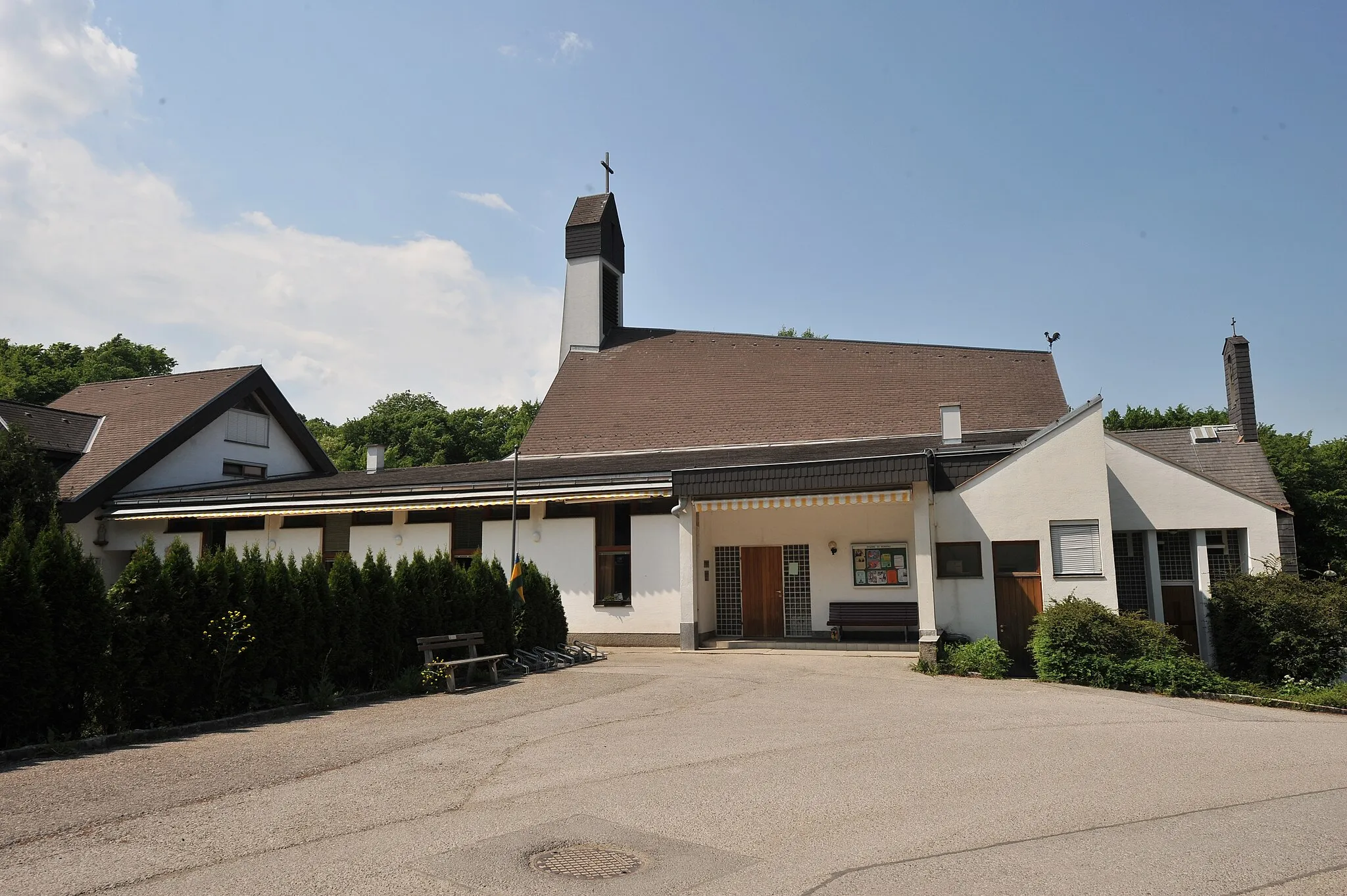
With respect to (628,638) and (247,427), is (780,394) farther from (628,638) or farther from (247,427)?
(247,427)

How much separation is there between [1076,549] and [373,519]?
48.1 ft

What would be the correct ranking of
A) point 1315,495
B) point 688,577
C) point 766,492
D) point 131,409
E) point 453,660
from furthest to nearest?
1. point 1315,495
2. point 131,409
3. point 688,577
4. point 766,492
5. point 453,660

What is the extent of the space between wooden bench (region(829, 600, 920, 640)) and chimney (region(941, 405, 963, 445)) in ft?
12.0

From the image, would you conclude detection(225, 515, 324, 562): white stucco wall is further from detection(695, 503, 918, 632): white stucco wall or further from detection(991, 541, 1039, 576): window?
detection(991, 541, 1039, 576): window

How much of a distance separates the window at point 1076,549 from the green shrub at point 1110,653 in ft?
6.16

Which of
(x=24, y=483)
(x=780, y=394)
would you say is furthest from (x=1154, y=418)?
(x=24, y=483)

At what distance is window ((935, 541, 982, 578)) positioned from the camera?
16.5 m

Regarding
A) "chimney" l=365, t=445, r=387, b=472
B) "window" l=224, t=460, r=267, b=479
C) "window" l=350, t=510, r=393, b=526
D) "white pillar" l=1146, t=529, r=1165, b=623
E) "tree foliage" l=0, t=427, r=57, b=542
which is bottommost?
"white pillar" l=1146, t=529, r=1165, b=623

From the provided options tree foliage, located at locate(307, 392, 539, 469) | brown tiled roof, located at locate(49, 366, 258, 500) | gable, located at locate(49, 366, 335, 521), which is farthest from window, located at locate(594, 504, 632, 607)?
tree foliage, located at locate(307, 392, 539, 469)

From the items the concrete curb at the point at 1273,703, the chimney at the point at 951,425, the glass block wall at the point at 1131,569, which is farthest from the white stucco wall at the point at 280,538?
the concrete curb at the point at 1273,703

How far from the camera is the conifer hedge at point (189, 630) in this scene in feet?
26.1

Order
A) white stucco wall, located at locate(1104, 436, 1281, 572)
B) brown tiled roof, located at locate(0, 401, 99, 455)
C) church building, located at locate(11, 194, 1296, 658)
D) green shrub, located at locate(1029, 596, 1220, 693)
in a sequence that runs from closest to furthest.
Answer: green shrub, located at locate(1029, 596, 1220, 693) → church building, located at locate(11, 194, 1296, 658) → white stucco wall, located at locate(1104, 436, 1281, 572) → brown tiled roof, located at locate(0, 401, 99, 455)

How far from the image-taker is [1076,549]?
52.3ft

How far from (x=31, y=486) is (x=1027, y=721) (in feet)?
62.7
